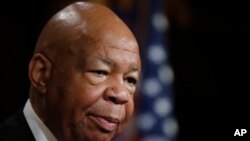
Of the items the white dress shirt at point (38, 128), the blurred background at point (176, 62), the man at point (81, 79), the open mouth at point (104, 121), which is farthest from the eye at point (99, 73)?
the blurred background at point (176, 62)

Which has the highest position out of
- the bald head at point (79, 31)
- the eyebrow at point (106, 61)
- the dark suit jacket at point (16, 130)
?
the bald head at point (79, 31)

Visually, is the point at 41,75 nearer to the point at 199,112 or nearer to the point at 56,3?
the point at 56,3

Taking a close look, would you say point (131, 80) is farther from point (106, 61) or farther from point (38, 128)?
point (38, 128)

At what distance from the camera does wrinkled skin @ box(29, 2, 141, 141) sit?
1618 mm

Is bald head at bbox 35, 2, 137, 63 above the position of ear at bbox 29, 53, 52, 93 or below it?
above

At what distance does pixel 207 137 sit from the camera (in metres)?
4.38

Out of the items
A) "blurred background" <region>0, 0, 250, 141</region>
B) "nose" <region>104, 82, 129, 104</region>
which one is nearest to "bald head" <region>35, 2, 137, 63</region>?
"nose" <region>104, 82, 129, 104</region>

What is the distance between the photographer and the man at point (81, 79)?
1620mm

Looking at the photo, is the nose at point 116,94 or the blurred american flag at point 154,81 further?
the blurred american flag at point 154,81

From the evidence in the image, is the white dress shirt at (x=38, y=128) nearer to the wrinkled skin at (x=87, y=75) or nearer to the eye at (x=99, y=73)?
the wrinkled skin at (x=87, y=75)

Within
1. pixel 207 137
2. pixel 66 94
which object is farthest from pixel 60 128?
pixel 207 137

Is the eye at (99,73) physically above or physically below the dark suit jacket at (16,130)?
above

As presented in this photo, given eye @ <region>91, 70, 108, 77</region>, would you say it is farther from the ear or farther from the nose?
the ear

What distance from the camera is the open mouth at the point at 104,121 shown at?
1.61 meters
